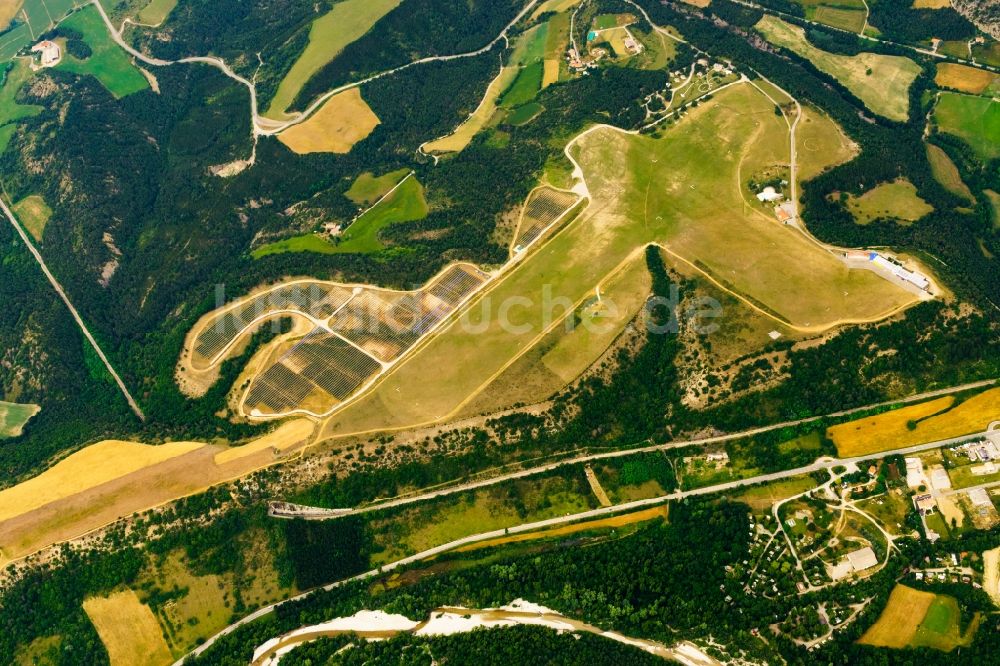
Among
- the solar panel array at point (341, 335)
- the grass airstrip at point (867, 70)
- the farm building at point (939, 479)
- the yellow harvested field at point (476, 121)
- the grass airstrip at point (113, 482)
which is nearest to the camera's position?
the farm building at point (939, 479)

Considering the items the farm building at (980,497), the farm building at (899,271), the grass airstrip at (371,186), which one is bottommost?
the farm building at (980,497)

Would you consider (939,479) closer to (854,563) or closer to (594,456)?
(854,563)

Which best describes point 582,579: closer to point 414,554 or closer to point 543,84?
point 414,554

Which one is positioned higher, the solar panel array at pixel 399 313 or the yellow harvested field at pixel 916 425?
the solar panel array at pixel 399 313

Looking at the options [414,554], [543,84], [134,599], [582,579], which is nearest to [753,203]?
[543,84]

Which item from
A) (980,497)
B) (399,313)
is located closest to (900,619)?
(980,497)

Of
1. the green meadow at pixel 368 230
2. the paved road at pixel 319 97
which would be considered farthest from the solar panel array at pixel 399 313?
the paved road at pixel 319 97

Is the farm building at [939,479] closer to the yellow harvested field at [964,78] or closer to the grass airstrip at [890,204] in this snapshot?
the grass airstrip at [890,204]
